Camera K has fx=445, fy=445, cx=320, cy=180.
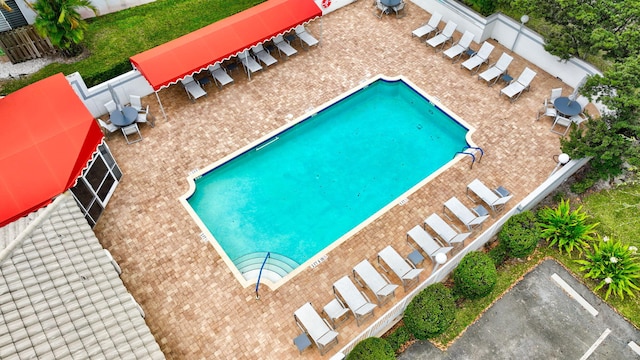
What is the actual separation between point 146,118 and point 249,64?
20.1 ft

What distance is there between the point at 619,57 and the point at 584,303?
1062 cm

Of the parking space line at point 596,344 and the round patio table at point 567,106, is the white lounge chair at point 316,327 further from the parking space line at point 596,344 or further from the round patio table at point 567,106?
the round patio table at point 567,106

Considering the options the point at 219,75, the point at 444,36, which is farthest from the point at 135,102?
the point at 444,36

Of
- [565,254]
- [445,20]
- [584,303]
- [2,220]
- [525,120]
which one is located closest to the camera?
[2,220]

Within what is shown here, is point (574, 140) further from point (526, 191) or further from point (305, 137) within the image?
point (305, 137)

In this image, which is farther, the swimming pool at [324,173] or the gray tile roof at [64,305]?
the swimming pool at [324,173]

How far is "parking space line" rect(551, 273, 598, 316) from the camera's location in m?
17.1

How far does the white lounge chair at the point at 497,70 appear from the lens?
2336 centimetres

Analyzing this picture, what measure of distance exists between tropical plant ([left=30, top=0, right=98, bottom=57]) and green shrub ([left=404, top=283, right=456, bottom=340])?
67.2 feet

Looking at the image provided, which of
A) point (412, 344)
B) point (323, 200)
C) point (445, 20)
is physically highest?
point (445, 20)

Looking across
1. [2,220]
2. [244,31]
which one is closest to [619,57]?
[244,31]

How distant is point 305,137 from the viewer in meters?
22.3

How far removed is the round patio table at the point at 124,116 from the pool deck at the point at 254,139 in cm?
97

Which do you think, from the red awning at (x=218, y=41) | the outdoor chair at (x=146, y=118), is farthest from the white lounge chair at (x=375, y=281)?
the outdoor chair at (x=146, y=118)
